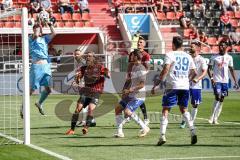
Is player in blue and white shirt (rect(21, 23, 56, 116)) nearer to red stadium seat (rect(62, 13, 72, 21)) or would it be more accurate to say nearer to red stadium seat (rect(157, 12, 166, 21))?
red stadium seat (rect(62, 13, 72, 21))

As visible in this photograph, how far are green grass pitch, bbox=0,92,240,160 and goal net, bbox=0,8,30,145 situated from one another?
1.42 ft

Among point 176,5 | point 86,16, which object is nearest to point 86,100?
point 86,16

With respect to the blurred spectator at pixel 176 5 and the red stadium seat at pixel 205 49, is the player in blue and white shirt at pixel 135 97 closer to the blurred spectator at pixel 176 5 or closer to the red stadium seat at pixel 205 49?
the red stadium seat at pixel 205 49

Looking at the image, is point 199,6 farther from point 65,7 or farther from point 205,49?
point 65,7

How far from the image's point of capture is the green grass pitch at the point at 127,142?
12.2 metres

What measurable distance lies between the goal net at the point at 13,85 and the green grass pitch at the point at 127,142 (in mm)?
433

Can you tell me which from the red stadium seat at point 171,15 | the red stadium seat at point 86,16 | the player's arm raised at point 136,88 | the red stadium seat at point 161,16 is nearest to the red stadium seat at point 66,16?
the red stadium seat at point 86,16

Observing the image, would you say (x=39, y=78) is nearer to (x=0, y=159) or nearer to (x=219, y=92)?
(x=219, y=92)

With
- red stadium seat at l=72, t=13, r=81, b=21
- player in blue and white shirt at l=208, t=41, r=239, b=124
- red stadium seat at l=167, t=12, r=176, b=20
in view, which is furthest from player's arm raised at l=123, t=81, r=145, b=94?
red stadium seat at l=167, t=12, r=176, b=20

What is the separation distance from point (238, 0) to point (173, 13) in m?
5.84

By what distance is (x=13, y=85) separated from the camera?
93.6 ft

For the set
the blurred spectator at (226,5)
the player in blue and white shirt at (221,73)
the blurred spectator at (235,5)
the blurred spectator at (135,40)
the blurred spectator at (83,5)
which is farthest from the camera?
the blurred spectator at (235,5)

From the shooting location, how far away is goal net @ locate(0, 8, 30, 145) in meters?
13.7

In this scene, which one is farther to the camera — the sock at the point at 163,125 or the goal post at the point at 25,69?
the goal post at the point at 25,69
